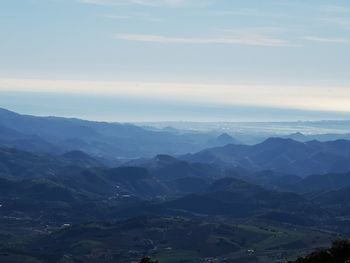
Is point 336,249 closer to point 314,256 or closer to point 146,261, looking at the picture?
point 314,256

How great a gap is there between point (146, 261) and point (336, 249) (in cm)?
1656

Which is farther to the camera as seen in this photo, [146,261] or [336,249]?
[146,261]

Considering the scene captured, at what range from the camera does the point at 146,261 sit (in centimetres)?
6381

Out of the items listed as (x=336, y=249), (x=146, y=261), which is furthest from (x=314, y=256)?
(x=146, y=261)

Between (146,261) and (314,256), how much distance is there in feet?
48.4

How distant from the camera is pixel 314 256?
59156 millimetres

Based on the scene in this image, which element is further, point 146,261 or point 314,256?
point 146,261

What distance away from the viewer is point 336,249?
5869cm

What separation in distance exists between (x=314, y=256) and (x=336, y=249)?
73.8 inches
